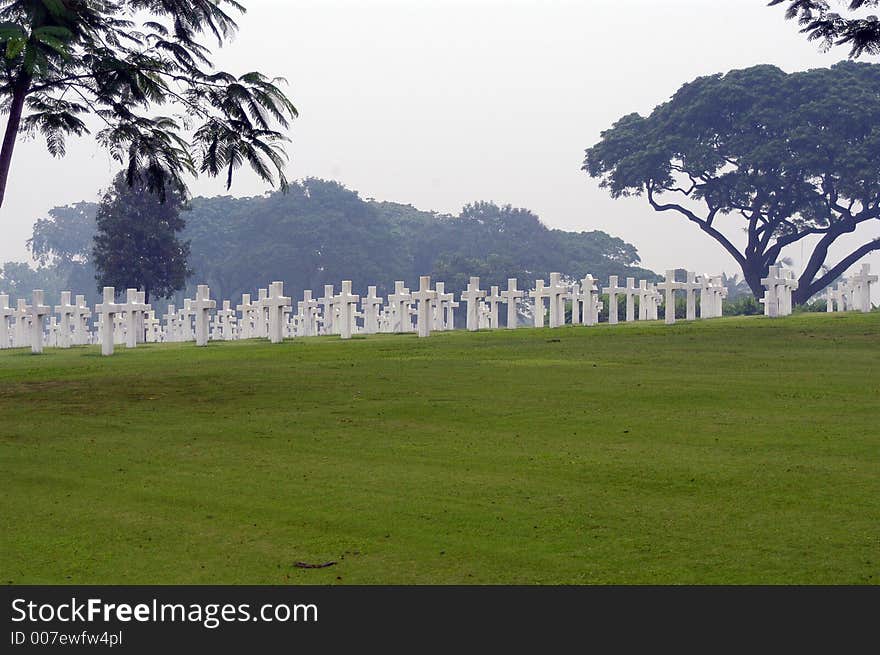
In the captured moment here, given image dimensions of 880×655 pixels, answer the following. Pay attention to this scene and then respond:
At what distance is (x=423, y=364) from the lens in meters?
22.2

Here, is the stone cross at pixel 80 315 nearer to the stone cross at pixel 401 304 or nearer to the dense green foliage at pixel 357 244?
the stone cross at pixel 401 304

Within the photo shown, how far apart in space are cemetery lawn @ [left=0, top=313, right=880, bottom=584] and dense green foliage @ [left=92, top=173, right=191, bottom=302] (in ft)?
122

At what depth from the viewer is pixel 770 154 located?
61969 mm

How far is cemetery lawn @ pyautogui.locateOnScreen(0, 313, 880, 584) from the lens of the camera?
31.6ft

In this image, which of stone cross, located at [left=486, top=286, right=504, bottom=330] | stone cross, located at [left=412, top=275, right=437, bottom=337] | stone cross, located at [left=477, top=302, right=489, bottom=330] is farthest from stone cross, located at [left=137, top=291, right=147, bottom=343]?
stone cross, located at [left=477, top=302, right=489, bottom=330]

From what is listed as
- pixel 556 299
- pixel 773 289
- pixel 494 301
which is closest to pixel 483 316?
pixel 494 301

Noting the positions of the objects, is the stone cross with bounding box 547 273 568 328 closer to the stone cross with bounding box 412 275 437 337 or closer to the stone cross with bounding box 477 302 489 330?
the stone cross with bounding box 412 275 437 337

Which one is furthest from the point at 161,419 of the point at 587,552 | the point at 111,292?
the point at 111,292

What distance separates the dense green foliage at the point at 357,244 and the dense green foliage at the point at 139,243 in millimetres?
25855

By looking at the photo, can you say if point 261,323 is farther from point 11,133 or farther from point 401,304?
point 11,133

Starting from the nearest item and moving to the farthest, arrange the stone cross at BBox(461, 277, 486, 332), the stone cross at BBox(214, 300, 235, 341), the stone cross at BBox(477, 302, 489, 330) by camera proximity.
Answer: the stone cross at BBox(461, 277, 486, 332) → the stone cross at BBox(477, 302, 489, 330) → the stone cross at BBox(214, 300, 235, 341)

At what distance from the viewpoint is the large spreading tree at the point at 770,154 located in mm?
61125

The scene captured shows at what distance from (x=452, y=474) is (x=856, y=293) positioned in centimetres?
3835
